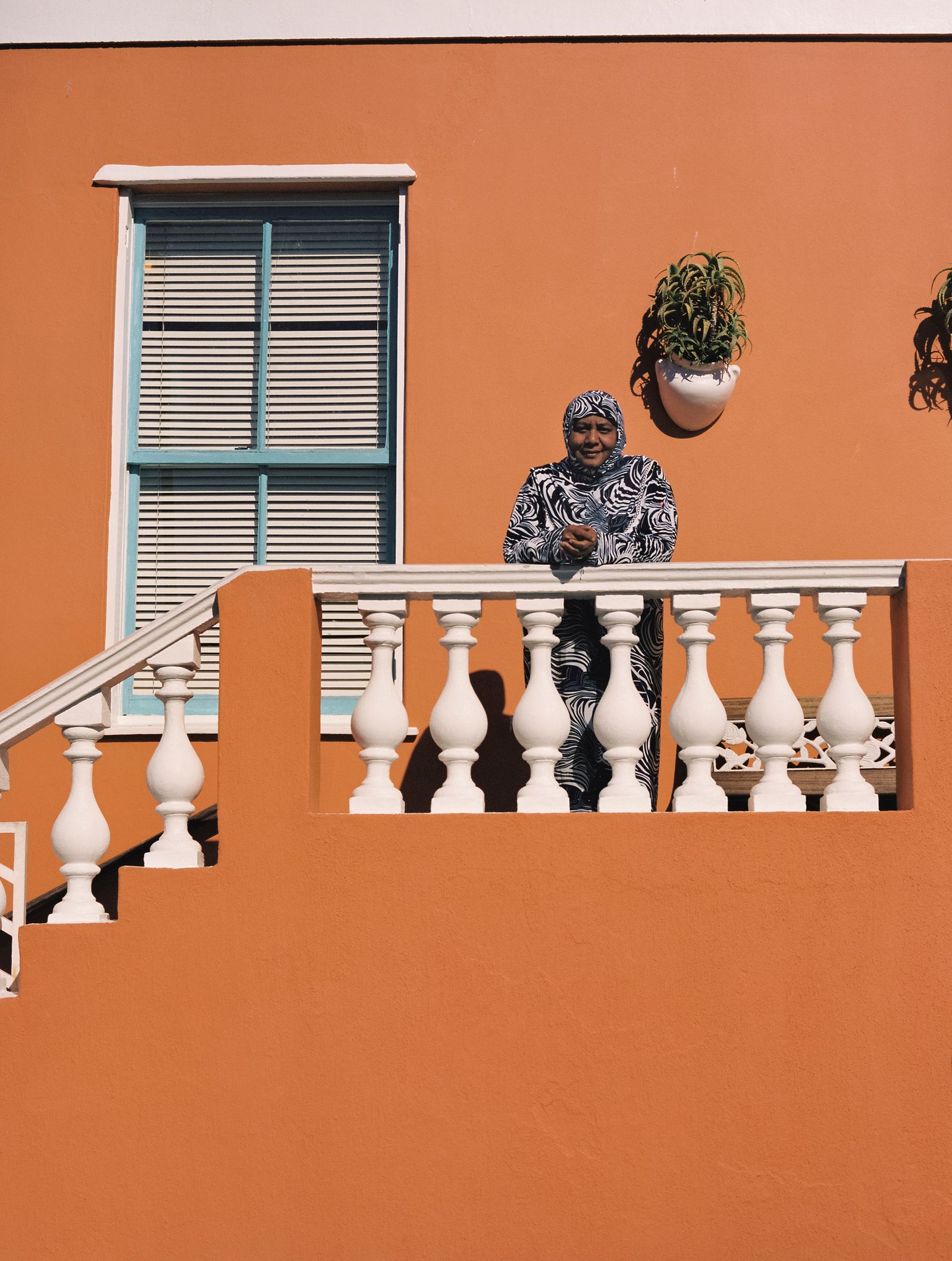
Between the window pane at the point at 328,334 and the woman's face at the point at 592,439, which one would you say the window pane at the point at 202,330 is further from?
the woman's face at the point at 592,439

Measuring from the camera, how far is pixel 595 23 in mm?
5332

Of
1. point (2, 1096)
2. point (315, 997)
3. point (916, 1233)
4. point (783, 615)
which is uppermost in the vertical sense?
point (783, 615)

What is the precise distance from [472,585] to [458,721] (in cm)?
37

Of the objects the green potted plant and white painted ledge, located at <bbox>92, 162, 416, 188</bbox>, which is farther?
white painted ledge, located at <bbox>92, 162, 416, 188</bbox>

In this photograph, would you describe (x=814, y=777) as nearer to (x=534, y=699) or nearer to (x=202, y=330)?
(x=534, y=699)

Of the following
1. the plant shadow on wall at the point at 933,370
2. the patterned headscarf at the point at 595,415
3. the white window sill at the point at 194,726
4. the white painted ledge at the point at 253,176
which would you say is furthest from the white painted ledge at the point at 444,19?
the white window sill at the point at 194,726

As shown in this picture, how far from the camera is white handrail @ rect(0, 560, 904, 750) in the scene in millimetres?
3627

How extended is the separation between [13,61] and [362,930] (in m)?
3.86

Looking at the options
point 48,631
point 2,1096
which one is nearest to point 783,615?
point 2,1096

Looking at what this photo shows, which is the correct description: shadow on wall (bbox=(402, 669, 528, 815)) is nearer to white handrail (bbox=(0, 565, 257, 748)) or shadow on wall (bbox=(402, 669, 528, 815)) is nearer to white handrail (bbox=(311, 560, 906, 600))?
white handrail (bbox=(311, 560, 906, 600))

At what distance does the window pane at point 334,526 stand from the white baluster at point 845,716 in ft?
6.91

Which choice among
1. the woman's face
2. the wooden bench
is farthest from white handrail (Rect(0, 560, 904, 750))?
the wooden bench

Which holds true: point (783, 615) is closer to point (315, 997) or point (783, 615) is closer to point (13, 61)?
point (315, 997)

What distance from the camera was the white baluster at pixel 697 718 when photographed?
11.6ft
